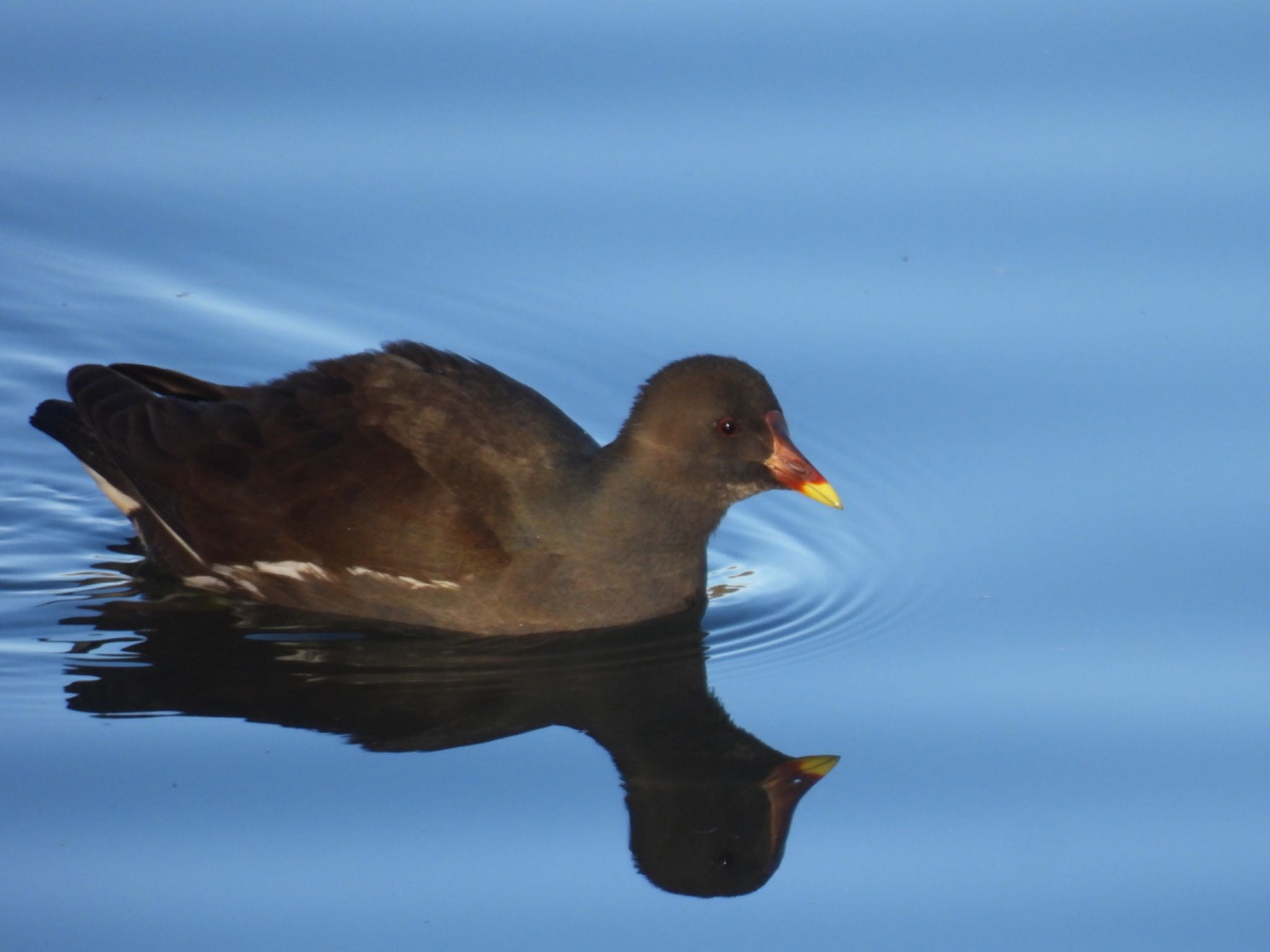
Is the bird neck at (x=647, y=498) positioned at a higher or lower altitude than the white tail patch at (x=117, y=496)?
lower

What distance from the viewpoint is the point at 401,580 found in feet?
25.1

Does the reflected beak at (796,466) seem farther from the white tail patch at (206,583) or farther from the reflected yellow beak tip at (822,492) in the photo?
the white tail patch at (206,583)

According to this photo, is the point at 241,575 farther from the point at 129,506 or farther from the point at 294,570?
the point at 129,506

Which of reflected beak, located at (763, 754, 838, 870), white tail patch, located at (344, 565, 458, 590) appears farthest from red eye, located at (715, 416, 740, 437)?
reflected beak, located at (763, 754, 838, 870)

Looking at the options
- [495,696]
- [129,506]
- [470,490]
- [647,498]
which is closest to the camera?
[495,696]

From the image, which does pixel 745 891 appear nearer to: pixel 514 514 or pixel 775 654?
pixel 775 654

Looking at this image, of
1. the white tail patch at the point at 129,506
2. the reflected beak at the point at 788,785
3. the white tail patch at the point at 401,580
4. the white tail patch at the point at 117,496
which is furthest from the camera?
the white tail patch at the point at 117,496

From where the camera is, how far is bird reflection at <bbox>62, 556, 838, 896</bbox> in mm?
6375

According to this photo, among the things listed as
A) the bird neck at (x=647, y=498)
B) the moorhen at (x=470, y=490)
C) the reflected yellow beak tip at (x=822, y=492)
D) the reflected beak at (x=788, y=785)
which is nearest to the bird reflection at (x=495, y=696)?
the reflected beak at (x=788, y=785)

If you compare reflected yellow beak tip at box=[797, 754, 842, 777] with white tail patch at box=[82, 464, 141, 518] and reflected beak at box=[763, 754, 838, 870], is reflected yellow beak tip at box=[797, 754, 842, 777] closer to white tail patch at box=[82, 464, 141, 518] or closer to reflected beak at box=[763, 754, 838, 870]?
reflected beak at box=[763, 754, 838, 870]

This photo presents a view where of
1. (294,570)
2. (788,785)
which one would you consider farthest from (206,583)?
(788,785)

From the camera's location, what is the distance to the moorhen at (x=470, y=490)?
25.0ft

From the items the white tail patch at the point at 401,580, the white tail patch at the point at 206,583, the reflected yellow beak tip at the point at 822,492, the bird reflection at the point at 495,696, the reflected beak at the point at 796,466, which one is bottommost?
the bird reflection at the point at 495,696

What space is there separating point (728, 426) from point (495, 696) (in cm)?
135
